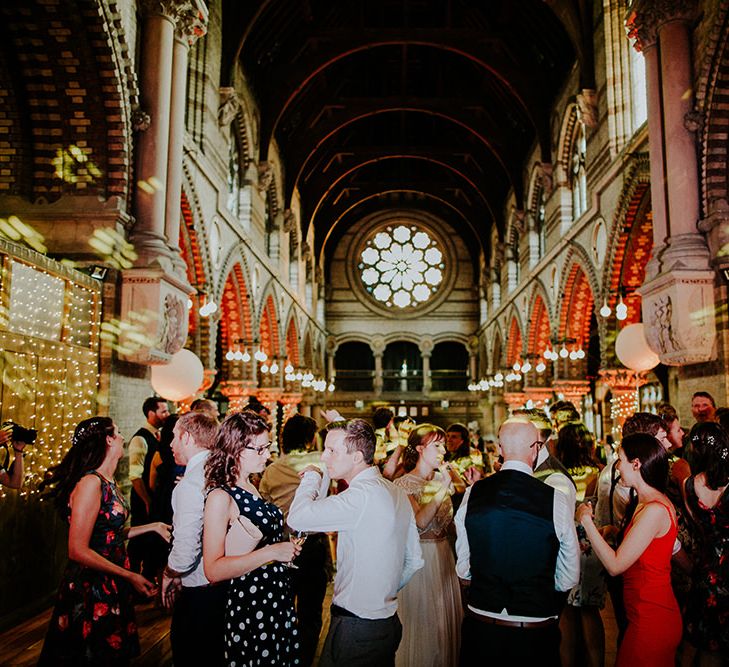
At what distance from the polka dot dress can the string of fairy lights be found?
3.57 meters

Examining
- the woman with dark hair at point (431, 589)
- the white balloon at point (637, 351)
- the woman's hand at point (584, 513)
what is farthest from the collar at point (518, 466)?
the white balloon at point (637, 351)

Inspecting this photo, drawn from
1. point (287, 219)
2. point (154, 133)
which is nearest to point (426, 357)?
point (287, 219)

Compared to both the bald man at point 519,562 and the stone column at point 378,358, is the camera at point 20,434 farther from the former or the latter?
the stone column at point 378,358

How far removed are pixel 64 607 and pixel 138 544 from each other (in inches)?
91.4

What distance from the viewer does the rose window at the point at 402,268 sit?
30.6m

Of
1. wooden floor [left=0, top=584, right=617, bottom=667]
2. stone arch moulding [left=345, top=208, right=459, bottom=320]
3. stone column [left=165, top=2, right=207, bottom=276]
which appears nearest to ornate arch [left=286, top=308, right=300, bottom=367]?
stone arch moulding [left=345, top=208, right=459, bottom=320]

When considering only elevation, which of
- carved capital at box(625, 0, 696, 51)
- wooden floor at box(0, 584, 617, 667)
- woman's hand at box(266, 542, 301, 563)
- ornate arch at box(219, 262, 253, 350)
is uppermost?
carved capital at box(625, 0, 696, 51)

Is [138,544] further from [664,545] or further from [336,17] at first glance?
[336,17]

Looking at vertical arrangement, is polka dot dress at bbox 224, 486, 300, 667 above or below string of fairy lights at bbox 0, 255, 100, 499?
below

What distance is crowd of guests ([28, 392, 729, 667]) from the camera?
2666mm

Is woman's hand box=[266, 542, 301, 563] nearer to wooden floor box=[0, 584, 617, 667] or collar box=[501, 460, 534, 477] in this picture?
collar box=[501, 460, 534, 477]

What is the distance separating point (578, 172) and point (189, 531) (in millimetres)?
14612

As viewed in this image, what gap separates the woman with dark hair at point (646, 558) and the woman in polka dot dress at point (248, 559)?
140 centimetres

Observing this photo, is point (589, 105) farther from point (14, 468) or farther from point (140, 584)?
point (140, 584)
